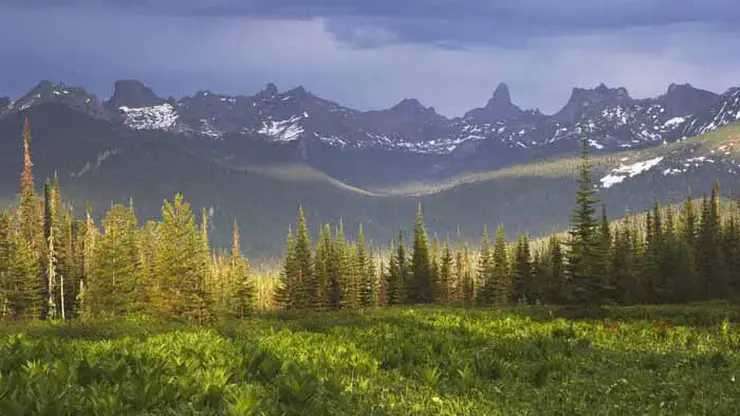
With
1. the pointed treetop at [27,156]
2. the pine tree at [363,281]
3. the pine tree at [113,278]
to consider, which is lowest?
the pine tree at [363,281]

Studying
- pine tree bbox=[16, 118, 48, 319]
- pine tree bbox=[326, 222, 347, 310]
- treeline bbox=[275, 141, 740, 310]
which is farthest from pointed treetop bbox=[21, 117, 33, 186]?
pine tree bbox=[326, 222, 347, 310]

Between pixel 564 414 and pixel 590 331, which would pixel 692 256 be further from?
pixel 564 414

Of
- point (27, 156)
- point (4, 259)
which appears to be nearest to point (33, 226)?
point (4, 259)

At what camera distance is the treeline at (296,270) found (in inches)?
2128

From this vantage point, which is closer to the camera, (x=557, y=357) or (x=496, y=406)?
(x=496, y=406)

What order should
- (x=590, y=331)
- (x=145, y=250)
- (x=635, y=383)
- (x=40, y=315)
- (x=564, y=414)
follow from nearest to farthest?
(x=564, y=414) → (x=635, y=383) → (x=590, y=331) → (x=40, y=315) → (x=145, y=250)

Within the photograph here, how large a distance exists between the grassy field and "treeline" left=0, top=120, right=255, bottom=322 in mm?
31506

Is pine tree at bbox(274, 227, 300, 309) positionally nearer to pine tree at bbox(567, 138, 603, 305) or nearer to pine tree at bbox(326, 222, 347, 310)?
pine tree at bbox(326, 222, 347, 310)

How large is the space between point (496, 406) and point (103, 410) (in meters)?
6.60

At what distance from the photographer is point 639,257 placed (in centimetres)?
7675

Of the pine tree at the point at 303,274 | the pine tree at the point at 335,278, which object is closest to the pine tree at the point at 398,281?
the pine tree at the point at 335,278

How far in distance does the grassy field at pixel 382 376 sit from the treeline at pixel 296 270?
29.0 metres

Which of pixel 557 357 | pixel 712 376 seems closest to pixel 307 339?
pixel 557 357

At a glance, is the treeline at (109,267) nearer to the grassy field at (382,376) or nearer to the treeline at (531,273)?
the treeline at (531,273)
